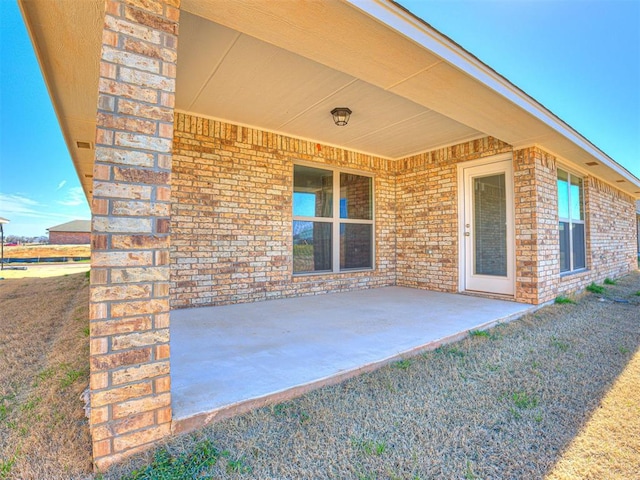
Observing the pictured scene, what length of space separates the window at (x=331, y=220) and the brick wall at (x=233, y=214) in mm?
207

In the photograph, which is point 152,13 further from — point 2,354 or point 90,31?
point 2,354

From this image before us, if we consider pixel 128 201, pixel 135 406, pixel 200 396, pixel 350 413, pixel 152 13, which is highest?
pixel 152 13

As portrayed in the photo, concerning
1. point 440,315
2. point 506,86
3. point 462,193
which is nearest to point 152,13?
point 506,86

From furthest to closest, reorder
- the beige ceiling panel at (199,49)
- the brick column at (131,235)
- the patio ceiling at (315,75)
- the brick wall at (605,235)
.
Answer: the brick wall at (605,235) → the beige ceiling panel at (199,49) → the patio ceiling at (315,75) → the brick column at (131,235)

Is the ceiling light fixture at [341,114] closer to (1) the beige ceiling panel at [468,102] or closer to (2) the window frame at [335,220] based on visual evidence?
(1) the beige ceiling panel at [468,102]

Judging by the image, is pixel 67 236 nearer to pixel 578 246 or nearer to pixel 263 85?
pixel 263 85

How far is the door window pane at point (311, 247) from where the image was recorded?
5.12 meters

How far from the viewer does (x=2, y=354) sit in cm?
275

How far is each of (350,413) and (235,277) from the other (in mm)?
3054

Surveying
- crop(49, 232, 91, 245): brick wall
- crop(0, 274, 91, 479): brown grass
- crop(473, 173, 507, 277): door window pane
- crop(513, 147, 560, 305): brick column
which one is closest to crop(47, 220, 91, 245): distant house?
crop(49, 232, 91, 245): brick wall

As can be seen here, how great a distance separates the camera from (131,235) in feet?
4.57

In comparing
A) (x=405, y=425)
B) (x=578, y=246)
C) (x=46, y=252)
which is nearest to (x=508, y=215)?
(x=578, y=246)

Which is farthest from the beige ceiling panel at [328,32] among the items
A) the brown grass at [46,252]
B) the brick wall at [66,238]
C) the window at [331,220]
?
the brick wall at [66,238]

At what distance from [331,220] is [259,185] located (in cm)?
151
